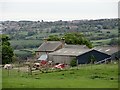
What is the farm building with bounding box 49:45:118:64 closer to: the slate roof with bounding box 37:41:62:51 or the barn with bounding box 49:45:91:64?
the barn with bounding box 49:45:91:64

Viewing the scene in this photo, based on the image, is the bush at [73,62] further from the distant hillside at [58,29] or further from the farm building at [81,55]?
the distant hillside at [58,29]

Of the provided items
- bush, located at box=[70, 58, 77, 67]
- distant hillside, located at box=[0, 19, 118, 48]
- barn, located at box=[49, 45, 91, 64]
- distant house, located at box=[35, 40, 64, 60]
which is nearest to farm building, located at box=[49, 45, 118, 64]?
barn, located at box=[49, 45, 91, 64]

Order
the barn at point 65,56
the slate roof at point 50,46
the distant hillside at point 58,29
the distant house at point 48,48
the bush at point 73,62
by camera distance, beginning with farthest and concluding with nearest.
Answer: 1. the distant hillside at point 58,29
2. the slate roof at point 50,46
3. the distant house at point 48,48
4. the barn at point 65,56
5. the bush at point 73,62

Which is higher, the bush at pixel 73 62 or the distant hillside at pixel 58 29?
the distant hillside at pixel 58 29

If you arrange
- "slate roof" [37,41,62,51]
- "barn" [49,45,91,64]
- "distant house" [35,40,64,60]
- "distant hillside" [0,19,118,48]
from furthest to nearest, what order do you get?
"distant hillside" [0,19,118,48], "slate roof" [37,41,62,51], "distant house" [35,40,64,60], "barn" [49,45,91,64]

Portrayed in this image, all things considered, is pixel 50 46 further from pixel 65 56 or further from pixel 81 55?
pixel 81 55

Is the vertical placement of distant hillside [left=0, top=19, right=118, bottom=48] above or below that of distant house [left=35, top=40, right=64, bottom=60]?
above

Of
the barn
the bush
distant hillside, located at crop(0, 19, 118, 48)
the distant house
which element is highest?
distant hillside, located at crop(0, 19, 118, 48)

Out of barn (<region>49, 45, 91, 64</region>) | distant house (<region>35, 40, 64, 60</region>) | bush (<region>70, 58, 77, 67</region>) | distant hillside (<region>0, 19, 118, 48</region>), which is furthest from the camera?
distant hillside (<region>0, 19, 118, 48</region>)

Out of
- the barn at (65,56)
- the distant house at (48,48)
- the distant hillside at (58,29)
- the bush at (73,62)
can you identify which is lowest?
the bush at (73,62)

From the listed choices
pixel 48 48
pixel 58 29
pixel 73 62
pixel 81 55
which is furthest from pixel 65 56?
pixel 58 29

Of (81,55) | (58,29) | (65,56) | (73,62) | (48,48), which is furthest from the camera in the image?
(58,29)

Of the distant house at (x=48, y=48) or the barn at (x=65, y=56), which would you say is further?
the distant house at (x=48, y=48)

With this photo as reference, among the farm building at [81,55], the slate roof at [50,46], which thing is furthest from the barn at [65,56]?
the slate roof at [50,46]
